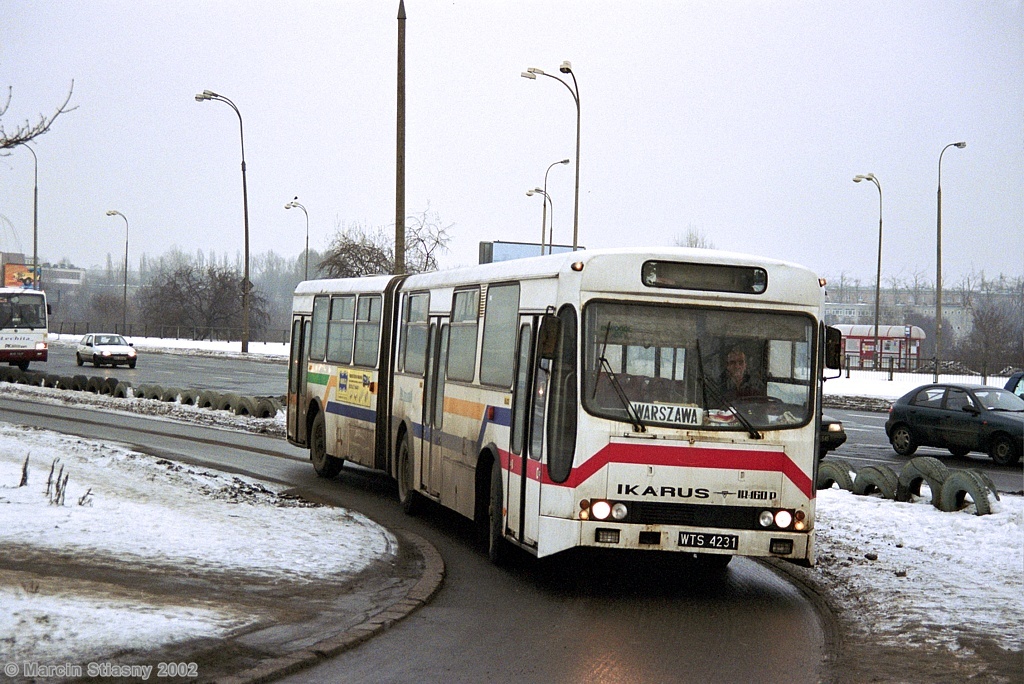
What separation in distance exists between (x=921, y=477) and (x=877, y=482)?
867mm

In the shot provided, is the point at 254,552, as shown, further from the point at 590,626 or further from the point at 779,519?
the point at 779,519

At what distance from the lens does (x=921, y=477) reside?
15.2 m

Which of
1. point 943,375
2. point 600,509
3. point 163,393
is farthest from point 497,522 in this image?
point 943,375

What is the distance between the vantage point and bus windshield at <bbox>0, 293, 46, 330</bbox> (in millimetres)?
48219

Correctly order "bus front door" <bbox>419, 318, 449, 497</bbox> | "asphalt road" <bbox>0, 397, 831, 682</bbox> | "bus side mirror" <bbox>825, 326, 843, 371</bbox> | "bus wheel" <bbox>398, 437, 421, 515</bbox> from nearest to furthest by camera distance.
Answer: "asphalt road" <bbox>0, 397, 831, 682</bbox>
"bus side mirror" <bbox>825, 326, 843, 371</bbox>
"bus front door" <bbox>419, 318, 449, 497</bbox>
"bus wheel" <bbox>398, 437, 421, 515</bbox>

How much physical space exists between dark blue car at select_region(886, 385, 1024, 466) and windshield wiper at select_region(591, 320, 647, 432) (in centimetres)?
1562

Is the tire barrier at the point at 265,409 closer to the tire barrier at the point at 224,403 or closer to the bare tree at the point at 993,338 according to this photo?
the tire barrier at the point at 224,403

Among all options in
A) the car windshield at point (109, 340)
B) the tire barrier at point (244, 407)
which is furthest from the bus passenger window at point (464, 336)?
the car windshield at point (109, 340)

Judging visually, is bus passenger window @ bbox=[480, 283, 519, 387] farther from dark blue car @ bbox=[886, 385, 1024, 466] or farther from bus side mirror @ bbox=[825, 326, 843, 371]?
dark blue car @ bbox=[886, 385, 1024, 466]

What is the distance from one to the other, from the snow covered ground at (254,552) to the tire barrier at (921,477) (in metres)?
0.27

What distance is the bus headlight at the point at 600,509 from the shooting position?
960 centimetres

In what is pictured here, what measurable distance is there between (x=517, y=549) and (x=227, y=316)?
95.5 metres

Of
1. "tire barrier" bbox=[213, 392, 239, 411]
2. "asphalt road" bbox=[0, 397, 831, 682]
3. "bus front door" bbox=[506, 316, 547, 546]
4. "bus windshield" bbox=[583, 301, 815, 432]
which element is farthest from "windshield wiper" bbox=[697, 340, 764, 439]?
"tire barrier" bbox=[213, 392, 239, 411]

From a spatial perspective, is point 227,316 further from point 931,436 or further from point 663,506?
point 663,506
